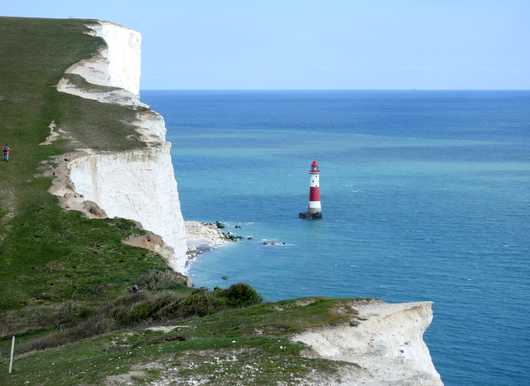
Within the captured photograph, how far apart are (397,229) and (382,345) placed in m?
42.8

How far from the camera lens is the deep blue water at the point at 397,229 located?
3884 centimetres

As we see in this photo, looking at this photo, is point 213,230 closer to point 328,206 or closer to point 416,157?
point 328,206

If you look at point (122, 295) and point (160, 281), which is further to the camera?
point (160, 281)

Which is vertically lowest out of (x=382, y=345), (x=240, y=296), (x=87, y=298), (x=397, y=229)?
(x=397, y=229)

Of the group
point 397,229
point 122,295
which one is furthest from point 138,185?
point 397,229

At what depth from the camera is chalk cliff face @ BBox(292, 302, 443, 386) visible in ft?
52.2

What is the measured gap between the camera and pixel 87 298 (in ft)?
79.4

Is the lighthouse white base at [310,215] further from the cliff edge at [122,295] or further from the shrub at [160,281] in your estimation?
the shrub at [160,281]

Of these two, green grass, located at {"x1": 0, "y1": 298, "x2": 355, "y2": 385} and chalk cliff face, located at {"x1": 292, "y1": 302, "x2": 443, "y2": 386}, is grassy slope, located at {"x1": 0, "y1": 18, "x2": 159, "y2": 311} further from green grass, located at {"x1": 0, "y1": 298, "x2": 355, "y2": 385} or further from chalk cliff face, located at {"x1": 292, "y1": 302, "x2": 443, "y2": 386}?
chalk cliff face, located at {"x1": 292, "y1": 302, "x2": 443, "y2": 386}

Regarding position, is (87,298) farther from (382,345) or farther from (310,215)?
(310,215)

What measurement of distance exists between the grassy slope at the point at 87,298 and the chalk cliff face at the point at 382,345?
1.35 feet

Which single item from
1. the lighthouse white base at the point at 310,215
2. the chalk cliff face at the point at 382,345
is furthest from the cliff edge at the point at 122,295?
the lighthouse white base at the point at 310,215

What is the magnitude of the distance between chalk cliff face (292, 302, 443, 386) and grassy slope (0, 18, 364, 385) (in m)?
0.41

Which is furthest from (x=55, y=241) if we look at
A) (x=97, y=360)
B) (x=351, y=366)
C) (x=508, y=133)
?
(x=508, y=133)
